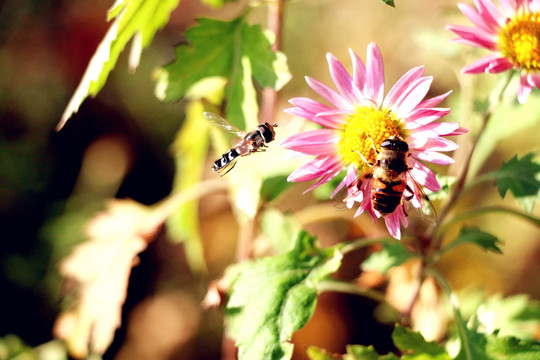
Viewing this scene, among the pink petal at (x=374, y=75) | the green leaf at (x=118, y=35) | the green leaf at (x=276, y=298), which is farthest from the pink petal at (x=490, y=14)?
the green leaf at (x=118, y=35)

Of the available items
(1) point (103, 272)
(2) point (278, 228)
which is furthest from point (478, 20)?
(1) point (103, 272)

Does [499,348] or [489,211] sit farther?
[489,211]

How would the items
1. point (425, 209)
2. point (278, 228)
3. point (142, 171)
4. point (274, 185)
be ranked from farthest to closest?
point (142, 171) < point (278, 228) < point (274, 185) < point (425, 209)

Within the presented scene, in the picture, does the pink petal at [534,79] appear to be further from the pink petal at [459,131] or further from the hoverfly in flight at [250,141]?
the hoverfly in flight at [250,141]

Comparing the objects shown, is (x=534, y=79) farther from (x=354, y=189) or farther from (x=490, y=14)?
(x=354, y=189)

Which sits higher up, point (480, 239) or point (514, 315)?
point (480, 239)

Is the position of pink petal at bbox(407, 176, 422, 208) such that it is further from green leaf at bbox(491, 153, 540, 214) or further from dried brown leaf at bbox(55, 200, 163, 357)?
dried brown leaf at bbox(55, 200, 163, 357)

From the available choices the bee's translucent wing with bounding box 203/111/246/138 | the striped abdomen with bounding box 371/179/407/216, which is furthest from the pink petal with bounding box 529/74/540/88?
the bee's translucent wing with bounding box 203/111/246/138
